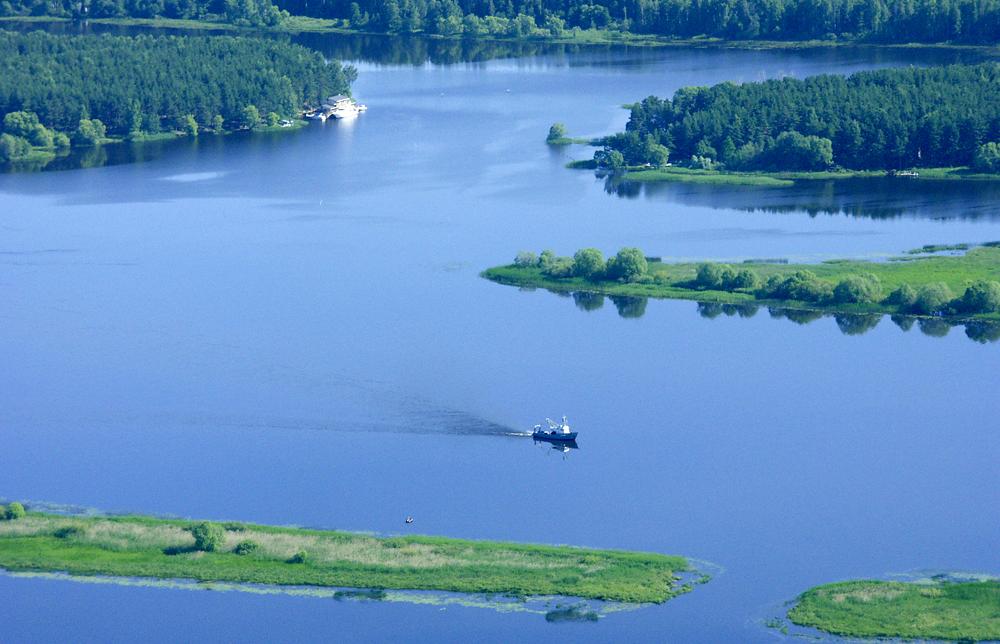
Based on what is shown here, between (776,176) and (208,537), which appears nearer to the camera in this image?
(208,537)

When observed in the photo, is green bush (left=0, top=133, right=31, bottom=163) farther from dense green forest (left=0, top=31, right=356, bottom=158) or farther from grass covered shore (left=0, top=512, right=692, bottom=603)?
grass covered shore (left=0, top=512, right=692, bottom=603)

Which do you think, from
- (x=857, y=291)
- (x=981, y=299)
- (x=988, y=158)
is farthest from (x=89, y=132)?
(x=981, y=299)

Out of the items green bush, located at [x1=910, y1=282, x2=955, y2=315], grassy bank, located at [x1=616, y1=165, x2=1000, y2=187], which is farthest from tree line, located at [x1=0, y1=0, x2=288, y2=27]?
green bush, located at [x1=910, y1=282, x2=955, y2=315]

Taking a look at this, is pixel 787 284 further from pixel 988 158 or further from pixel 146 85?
pixel 146 85

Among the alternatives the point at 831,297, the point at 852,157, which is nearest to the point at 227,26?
the point at 852,157

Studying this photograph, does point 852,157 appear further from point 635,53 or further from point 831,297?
point 635,53
